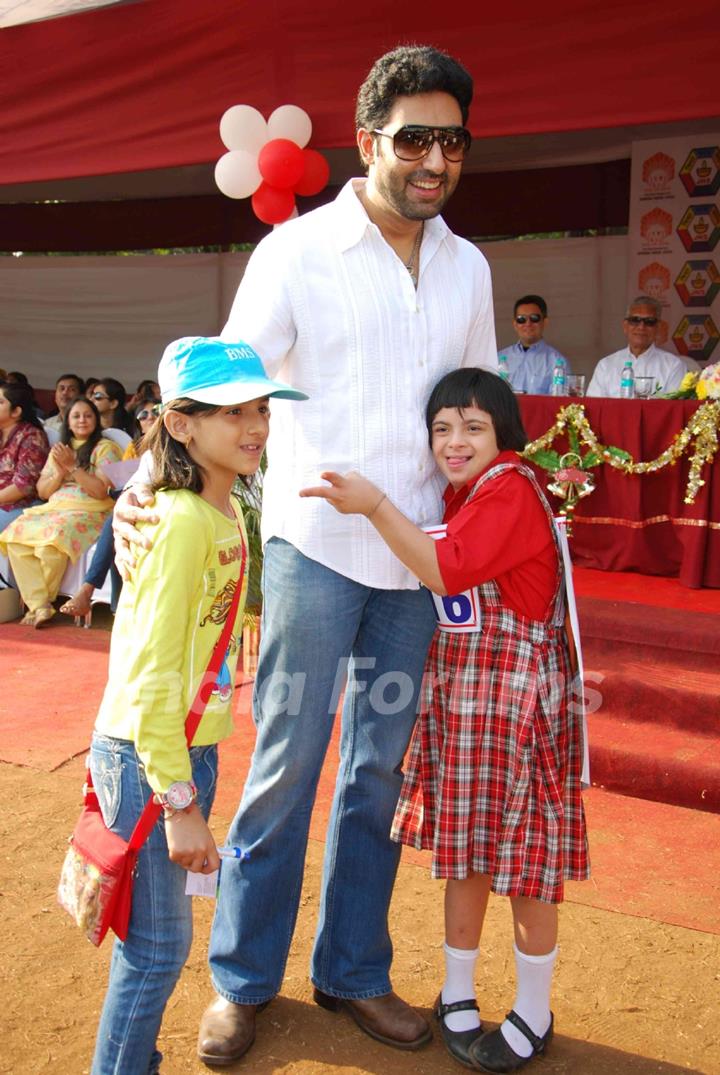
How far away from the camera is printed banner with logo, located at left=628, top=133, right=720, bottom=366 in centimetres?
910

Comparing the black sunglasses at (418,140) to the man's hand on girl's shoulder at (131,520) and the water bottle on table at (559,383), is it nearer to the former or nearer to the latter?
the man's hand on girl's shoulder at (131,520)

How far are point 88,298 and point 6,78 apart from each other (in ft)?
18.5

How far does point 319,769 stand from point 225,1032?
57 centimetres

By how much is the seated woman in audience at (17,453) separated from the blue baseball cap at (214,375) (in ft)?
16.8

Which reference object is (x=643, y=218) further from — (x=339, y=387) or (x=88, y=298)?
(x=339, y=387)

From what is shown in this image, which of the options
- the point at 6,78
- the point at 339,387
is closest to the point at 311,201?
the point at 6,78

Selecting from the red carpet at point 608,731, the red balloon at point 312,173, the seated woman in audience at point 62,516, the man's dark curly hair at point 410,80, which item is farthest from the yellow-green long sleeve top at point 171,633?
the red balloon at point 312,173

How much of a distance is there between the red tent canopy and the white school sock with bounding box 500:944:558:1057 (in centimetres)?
369

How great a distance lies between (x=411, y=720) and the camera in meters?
2.26

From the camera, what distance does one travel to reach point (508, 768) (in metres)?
2.18

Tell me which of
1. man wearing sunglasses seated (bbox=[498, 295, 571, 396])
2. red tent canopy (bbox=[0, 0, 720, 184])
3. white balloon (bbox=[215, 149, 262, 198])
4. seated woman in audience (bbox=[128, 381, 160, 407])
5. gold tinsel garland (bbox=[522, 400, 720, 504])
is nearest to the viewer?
red tent canopy (bbox=[0, 0, 720, 184])

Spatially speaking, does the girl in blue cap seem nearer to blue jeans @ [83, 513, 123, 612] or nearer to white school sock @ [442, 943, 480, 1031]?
white school sock @ [442, 943, 480, 1031]

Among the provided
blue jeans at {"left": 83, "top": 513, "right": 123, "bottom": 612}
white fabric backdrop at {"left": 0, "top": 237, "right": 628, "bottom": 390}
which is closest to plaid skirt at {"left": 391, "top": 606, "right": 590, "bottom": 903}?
blue jeans at {"left": 83, "top": 513, "right": 123, "bottom": 612}

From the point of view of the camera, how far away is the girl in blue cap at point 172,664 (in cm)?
171
